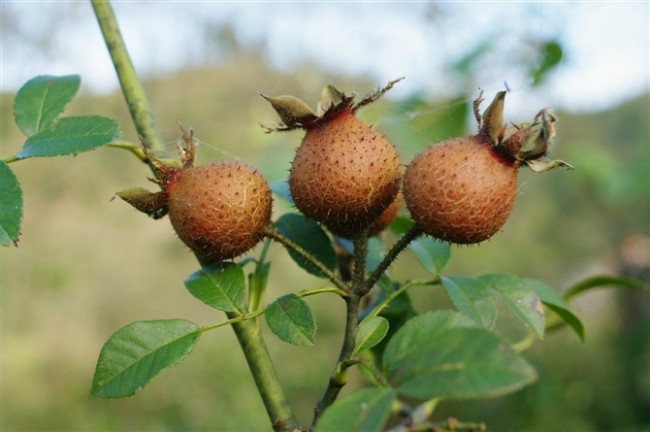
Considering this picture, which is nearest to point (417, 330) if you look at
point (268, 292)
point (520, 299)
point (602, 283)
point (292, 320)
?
point (292, 320)

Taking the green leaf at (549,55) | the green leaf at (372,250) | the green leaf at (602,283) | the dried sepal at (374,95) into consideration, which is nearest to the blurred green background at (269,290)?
the green leaf at (549,55)

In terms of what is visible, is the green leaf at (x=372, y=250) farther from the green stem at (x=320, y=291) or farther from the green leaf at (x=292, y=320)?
the green leaf at (x=292, y=320)

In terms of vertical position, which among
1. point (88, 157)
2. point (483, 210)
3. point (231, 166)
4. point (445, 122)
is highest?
point (231, 166)

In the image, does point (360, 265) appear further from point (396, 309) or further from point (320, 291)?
point (396, 309)

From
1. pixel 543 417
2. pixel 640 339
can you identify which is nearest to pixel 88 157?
pixel 543 417

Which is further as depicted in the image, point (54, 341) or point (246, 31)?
point (246, 31)

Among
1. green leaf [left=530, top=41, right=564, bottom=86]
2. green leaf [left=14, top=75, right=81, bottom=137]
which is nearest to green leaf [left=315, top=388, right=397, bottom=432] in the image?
green leaf [left=14, top=75, right=81, bottom=137]

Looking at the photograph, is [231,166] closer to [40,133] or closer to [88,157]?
[40,133]
